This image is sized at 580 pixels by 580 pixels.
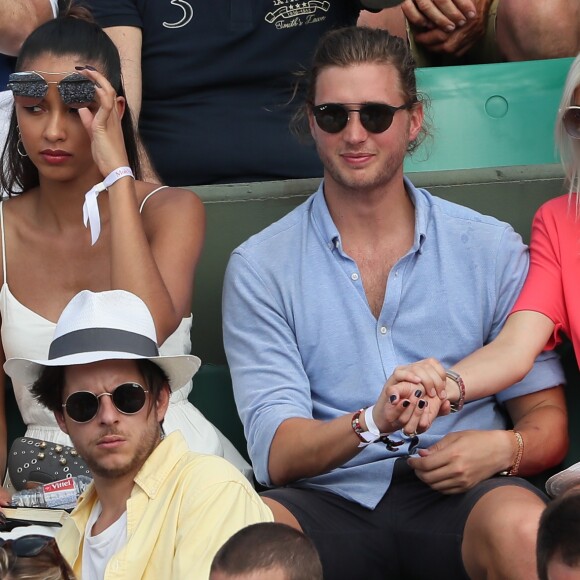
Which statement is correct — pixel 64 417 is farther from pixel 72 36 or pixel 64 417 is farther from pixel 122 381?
pixel 72 36

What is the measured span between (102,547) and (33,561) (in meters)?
0.34

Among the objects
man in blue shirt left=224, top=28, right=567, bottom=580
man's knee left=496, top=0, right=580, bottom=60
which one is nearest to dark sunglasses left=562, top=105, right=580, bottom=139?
man in blue shirt left=224, top=28, right=567, bottom=580

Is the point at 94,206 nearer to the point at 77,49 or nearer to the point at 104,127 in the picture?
the point at 104,127

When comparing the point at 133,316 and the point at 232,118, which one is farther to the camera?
the point at 232,118

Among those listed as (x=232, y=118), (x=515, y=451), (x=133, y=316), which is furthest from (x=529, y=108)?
(x=133, y=316)

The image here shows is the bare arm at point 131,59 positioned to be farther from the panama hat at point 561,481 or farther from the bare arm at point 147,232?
the panama hat at point 561,481

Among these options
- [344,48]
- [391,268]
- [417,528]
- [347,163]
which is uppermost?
[344,48]

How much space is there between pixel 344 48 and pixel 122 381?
4.17 ft

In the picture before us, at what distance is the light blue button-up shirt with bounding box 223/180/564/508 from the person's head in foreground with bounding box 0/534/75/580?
87 centimetres

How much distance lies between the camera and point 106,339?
117 inches

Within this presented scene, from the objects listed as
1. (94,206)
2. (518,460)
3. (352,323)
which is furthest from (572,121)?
(94,206)

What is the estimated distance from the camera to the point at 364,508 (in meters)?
3.45

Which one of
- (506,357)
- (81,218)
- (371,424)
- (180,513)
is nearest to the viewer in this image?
(180,513)

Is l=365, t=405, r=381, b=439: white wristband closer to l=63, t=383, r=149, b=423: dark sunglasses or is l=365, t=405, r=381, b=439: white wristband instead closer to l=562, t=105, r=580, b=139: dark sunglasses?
l=63, t=383, r=149, b=423: dark sunglasses
